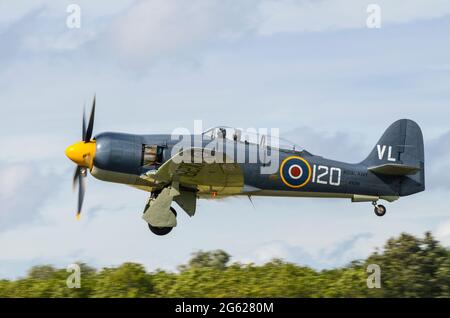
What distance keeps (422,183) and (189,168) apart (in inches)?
194

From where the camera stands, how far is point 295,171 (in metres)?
16.2

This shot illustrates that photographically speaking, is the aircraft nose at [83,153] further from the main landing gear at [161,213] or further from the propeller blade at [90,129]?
the main landing gear at [161,213]

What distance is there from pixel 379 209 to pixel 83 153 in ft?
19.4

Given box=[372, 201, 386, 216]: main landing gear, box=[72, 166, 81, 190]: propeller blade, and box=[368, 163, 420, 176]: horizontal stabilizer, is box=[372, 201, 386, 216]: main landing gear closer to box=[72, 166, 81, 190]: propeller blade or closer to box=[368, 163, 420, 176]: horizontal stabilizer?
box=[368, 163, 420, 176]: horizontal stabilizer

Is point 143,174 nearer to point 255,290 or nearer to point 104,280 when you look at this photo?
point 104,280

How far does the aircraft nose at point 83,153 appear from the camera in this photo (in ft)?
50.5

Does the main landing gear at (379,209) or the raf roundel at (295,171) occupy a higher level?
the raf roundel at (295,171)

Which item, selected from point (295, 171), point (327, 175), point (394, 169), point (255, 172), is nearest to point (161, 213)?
point (255, 172)

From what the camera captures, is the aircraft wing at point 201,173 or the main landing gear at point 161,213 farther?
the main landing gear at point 161,213

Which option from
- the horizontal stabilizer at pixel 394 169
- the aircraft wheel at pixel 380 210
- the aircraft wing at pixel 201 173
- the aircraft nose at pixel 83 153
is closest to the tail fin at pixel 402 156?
the horizontal stabilizer at pixel 394 169

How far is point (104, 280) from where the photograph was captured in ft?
46.8
